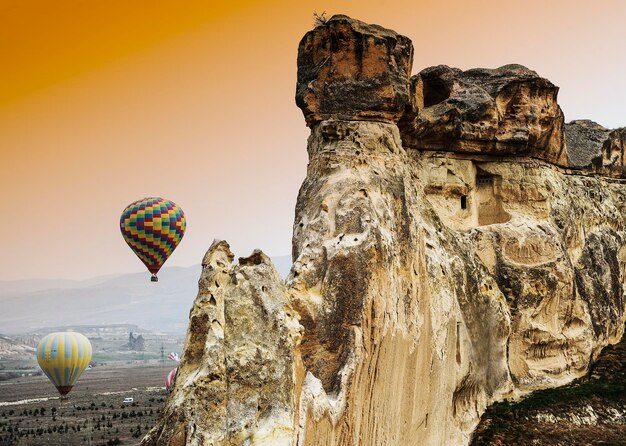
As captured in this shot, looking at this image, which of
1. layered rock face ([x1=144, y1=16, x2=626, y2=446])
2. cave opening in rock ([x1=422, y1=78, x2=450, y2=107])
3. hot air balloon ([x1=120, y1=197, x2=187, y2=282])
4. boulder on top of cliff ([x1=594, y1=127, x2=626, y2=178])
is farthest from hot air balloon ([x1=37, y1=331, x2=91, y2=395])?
cave opening in rock ([x1=422, y1=78, x2=450, y2=107])

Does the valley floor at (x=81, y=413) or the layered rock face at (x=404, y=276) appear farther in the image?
the valley floor at (x=81, y=413)

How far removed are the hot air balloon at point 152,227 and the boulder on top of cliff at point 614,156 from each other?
22.2 m

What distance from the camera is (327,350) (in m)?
16.8

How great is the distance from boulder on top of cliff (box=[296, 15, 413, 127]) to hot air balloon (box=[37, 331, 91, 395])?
4265cm

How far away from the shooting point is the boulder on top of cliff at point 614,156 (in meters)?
32.8

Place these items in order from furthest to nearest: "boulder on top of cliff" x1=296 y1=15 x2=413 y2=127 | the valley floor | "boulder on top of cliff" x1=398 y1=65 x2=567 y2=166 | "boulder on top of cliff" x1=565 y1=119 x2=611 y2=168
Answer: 1. the valley floor
2. "boulder on top of cliff" x1=565 y1=119 x2=611 y2=168
3. "boulder on top of cliff" x1=398 y1=65 x2=567 y2=166
4. "boulder on top of cliff" x1=296 y1=15 x2=413 y2=127

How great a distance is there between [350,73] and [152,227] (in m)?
26.4

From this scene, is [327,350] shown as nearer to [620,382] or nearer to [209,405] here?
[209,405]

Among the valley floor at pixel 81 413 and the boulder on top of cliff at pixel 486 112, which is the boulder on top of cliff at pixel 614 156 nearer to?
the boulder on top of cliff at pixel 486 112

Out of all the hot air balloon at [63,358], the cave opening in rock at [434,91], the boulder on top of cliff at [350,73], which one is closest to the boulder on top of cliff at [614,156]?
the cave opening in rock at [434,91]

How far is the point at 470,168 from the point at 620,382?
8.08 metres

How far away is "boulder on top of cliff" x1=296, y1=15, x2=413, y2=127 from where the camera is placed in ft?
65.2

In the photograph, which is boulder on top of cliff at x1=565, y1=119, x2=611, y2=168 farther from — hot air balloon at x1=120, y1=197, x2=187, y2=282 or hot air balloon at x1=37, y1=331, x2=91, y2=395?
hot air balloon at x1=37, y1=331, x2=91, y2=395

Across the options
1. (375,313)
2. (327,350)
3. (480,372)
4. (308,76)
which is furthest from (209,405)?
(480,372)
